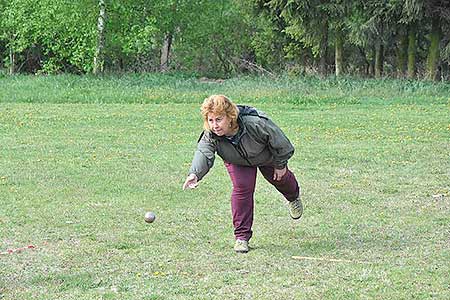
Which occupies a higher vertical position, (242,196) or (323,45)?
(242,196)

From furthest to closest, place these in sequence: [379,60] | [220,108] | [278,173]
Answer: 1. [379,60]
2. [278,173]
3. [220,108]

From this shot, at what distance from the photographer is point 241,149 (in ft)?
A: 21.5

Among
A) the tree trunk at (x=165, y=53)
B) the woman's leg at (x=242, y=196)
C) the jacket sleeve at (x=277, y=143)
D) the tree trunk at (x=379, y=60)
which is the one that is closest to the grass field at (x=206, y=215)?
the woman's leg at (x=242, y=196)

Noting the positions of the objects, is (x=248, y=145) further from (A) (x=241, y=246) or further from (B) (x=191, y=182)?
(A) (x=241, y=246)

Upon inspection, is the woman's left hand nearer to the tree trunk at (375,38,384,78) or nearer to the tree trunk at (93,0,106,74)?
the tree trunk at (375,38,384,78)

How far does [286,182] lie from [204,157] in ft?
2.90

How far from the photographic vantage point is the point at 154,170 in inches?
445

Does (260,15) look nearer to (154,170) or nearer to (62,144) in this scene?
(62,144)

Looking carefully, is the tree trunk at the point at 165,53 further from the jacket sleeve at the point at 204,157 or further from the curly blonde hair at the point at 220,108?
the curly blonde hair at the point at 220,108

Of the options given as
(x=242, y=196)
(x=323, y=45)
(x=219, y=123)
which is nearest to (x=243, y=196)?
(x=242, y=196)

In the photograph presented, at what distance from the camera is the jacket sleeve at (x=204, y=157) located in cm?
648

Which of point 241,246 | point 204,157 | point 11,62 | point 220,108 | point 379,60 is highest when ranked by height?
point 220,108

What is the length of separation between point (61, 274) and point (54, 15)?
28695 millimetres

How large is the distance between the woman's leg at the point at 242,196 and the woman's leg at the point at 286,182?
0.53 feet
